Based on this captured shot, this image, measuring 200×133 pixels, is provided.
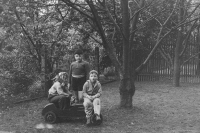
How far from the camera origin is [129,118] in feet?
17.5

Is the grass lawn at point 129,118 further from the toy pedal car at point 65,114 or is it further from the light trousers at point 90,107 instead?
the light trousers at point 90,107

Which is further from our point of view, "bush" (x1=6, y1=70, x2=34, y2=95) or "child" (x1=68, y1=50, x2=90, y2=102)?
"bush" (x1=6, y1=70, x2=34, y2=95)

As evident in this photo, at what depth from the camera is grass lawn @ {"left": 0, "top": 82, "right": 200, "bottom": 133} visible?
14.9 ft

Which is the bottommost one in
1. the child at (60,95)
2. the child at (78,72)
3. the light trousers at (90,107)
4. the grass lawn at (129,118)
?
the grass lawn at (129,118)

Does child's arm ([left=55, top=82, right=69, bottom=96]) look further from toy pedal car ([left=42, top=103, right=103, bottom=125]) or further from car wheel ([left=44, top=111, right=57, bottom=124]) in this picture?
car wheel ([left=44, top=111, right=57, bottom=124])

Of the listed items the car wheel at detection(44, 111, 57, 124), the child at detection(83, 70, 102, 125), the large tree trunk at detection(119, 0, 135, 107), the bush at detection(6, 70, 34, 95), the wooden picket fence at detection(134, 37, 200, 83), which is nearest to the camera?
the child at detection(83, 70, 102, 125)

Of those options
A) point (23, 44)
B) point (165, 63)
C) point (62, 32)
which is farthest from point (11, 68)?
point (165, 63)

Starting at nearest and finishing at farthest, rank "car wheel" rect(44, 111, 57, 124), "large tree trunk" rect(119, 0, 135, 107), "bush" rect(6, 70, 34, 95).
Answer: "car wheel" rect(44, 111, 57, 124) < "large tree trunk" rect(119, 0, 135, 107) < "bush" rect(6, 70, 34, 95)

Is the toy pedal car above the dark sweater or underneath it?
underneath

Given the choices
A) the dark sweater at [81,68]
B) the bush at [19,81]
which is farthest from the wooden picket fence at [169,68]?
the dark sweater at [81,68]

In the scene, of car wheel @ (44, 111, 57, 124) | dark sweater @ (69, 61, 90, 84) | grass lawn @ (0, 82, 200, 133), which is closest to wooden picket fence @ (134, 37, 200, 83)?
grass lawn @ (0, 82, 200, 133)

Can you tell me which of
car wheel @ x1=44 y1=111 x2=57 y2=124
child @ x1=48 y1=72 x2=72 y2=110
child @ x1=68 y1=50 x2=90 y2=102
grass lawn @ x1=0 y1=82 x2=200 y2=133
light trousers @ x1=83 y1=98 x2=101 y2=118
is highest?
child @ x1=68 y1=50 x2=90 y2=102

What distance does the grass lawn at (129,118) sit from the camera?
4.53 meters

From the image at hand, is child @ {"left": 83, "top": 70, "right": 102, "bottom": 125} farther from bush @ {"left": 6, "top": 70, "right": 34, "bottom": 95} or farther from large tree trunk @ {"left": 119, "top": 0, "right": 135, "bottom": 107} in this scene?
bush @ {"left": 6, "top": 70, "right": 34, "bottom": 95}
